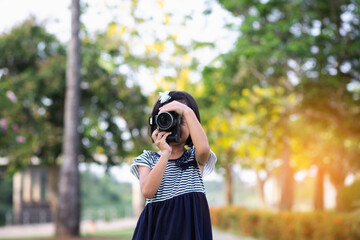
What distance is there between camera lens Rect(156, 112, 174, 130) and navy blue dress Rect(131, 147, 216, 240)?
9.1 inches

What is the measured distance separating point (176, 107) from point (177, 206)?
56cm

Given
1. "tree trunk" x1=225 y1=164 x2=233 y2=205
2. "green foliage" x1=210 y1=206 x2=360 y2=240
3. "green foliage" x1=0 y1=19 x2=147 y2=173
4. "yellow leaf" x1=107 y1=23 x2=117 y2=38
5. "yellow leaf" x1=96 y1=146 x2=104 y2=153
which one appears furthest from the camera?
"tree trunk" x1=225 y1=164 x2=233 y2=205

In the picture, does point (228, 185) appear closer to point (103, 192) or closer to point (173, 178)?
point (103, 192)

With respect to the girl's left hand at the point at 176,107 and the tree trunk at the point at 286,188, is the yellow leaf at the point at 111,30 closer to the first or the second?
the tree trunk at the point at 286,188

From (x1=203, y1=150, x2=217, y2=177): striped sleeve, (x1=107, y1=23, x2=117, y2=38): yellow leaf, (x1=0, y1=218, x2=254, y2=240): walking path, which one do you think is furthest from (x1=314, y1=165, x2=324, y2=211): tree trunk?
(x1=203, y1=150, x2=217, y2=177): striped sleeve

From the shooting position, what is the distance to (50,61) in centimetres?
1650

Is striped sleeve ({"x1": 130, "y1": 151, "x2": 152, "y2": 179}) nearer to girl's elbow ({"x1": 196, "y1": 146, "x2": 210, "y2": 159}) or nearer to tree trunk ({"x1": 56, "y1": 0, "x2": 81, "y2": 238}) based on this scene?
girl's elbow ({"x1": 196, "y1": 146, "x2": 210, "y2": 159})

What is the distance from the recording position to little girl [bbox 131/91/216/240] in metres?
2.76

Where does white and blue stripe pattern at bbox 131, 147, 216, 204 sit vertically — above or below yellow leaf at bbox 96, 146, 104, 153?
below

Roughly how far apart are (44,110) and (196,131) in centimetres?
1464

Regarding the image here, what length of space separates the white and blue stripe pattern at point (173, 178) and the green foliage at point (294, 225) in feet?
24.0

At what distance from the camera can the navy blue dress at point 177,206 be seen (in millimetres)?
2766

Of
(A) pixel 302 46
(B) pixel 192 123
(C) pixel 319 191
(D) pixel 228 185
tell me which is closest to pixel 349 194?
(A) pixel 302 46

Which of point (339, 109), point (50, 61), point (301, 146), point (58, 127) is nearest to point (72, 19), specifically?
point (50, 61)
